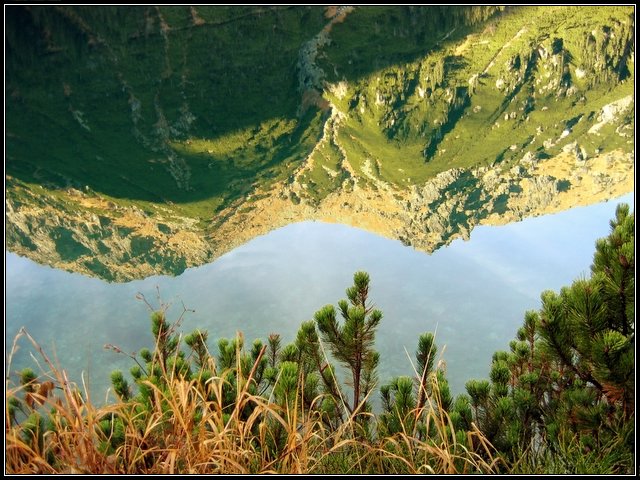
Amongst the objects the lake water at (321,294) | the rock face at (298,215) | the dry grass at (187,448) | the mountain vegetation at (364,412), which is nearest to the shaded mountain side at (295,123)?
the rock face at (298,215)

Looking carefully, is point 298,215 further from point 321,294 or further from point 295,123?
point 295,123

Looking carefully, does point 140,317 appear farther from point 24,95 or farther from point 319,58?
point 319,58

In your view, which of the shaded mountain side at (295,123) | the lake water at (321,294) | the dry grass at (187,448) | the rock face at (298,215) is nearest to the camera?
the dry grass at (187,448)

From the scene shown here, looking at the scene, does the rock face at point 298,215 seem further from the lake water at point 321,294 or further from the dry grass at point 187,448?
the dry grass at point 187,448

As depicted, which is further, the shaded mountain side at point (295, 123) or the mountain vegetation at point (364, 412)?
the shaded mountain side at point (295, 123)

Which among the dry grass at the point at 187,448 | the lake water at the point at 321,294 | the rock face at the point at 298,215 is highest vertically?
the rock face at the point at 298,215

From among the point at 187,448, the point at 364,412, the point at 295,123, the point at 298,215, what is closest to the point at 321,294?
the point at 364,412

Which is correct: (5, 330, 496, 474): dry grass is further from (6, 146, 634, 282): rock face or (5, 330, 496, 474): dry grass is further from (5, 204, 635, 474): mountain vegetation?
(6, 146, 634, 282): rock face
